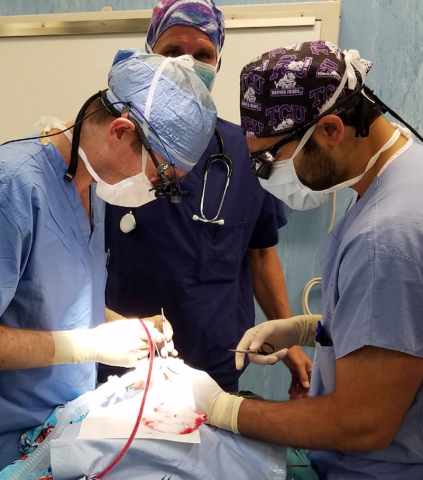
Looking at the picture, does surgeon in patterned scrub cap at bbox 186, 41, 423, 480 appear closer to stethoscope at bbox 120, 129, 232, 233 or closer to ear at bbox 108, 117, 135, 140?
ear at bbox 108, 117, 135, 140

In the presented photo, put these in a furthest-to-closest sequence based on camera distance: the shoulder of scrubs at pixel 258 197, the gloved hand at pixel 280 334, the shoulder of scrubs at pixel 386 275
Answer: the shoulder of scrubs at pixel 258 197 < the gloved hand at pixel 280 334 < the shoulder of scrubs at pixel 386 275

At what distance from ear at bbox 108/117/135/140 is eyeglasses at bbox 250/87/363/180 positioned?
0.33 m

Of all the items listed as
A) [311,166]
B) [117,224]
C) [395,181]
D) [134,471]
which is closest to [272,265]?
[117,224]

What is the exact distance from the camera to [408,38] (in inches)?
79.4

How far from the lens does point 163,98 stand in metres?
1.09

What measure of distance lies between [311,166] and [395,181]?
0.21 metres

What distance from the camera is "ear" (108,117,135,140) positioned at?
106 centimetres

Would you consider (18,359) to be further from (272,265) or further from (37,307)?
(272,265)

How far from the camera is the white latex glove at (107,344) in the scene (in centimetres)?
106

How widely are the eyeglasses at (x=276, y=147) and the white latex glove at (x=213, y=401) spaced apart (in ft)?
1.93

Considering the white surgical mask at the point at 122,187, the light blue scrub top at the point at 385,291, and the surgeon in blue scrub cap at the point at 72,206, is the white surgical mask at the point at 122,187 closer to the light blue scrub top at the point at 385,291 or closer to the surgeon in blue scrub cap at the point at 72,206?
the surgeon in blue scrub cap at the point at 72,206

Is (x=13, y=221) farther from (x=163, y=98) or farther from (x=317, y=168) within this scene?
(x=317, y=168)

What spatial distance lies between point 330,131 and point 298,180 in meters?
0.15

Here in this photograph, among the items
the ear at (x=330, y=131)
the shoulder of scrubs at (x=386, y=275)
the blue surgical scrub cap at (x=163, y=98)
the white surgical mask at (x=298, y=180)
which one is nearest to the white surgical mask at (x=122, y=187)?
the blue surgical scrub cap at (x=163, y=98)
